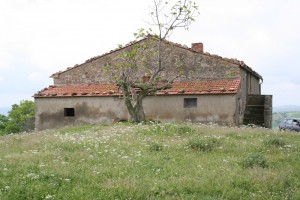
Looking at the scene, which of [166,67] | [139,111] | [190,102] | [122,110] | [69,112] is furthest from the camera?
[69,112]

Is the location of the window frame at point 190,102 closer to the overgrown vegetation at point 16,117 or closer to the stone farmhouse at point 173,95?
the stone farmhouse at point 173,95

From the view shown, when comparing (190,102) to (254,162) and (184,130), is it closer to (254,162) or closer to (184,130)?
(184,130)

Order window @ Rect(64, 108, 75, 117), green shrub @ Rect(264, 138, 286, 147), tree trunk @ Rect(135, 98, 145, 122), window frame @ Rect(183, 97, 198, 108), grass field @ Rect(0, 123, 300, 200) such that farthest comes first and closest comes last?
window @ Rect(64, 108, 75, 117) < window frame @ Rect(183, 97, 198, 108) < tree trunk @ Rect(135, 98, 145, 122) < green shrub @ Rect(264, 138, 286, 147) < grass field @ Rect(0, 123, 300, 200)

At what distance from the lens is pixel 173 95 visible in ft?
78.4

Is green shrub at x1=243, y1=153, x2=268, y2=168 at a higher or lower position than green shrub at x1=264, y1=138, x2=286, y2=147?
lower

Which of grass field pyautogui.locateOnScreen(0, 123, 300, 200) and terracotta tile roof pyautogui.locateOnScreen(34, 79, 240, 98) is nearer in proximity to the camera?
grass field pyautogui.locateOnScreen(0, 123, 300, 200)

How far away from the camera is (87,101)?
1004 inches

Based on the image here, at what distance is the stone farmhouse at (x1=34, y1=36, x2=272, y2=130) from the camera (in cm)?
2322

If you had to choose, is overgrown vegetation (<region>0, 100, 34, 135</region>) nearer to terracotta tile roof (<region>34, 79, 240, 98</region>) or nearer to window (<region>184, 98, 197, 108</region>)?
terracotta tile roof (<region>34, 79, 240, 98</region>)

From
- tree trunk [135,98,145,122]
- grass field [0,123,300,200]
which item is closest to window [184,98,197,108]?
tree trunk [135,98,145,122]

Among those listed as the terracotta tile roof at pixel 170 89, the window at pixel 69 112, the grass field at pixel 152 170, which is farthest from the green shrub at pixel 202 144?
the window at pixel 69 112

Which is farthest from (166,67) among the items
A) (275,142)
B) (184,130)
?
(275,142)

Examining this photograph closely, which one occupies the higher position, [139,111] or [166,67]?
[166,67]

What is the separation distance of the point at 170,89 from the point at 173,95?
608mm
